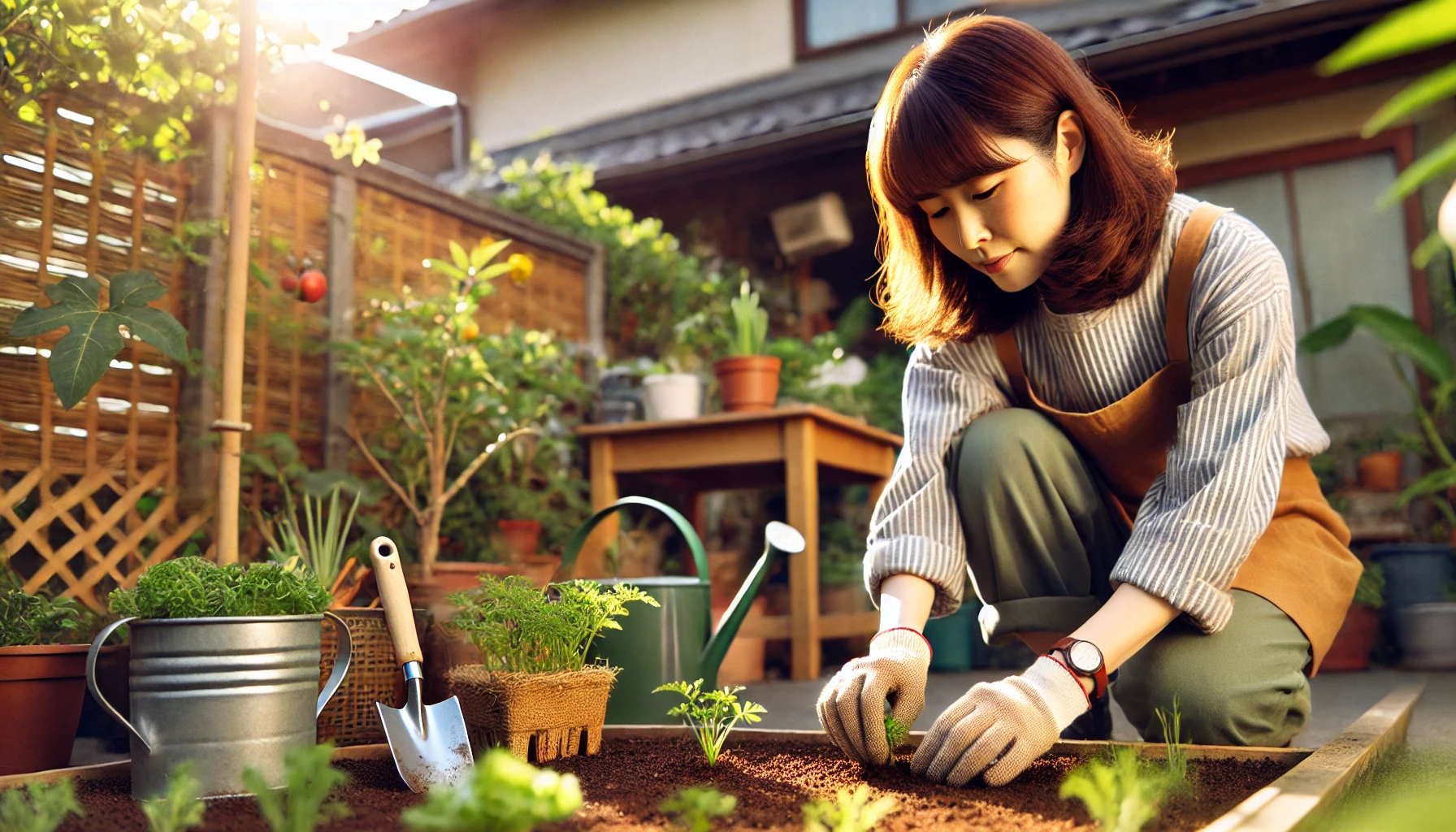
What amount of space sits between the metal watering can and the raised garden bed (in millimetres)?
45

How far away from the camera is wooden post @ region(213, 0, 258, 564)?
1827 millimetres

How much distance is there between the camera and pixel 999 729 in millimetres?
1223

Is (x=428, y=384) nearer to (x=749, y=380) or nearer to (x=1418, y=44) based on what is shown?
(x=749, y=380)

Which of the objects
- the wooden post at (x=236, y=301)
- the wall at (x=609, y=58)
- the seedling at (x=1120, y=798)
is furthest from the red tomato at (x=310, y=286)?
the wall at (x=609, y=58)

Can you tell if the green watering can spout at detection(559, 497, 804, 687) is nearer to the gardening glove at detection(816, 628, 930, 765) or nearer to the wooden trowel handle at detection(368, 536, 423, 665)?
the gardening glove at detection(816, 628, 930, 765)

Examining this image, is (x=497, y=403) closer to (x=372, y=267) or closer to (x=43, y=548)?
(x=372, y=267)

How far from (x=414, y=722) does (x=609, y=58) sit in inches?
238

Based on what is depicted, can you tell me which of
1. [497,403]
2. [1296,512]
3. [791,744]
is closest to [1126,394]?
[1296,512]

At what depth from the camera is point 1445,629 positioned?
3559mm

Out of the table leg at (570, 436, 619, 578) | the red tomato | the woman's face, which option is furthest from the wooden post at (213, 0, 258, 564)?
the table leg at (570, 436, 619, 578)

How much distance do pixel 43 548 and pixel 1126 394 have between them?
2149 millimetres

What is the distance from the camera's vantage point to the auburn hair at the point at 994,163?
1.45 metres

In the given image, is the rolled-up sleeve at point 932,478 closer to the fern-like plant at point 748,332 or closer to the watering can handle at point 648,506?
the watering can handle at point 648,506

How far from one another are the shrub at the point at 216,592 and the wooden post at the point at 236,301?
1.59 ft
